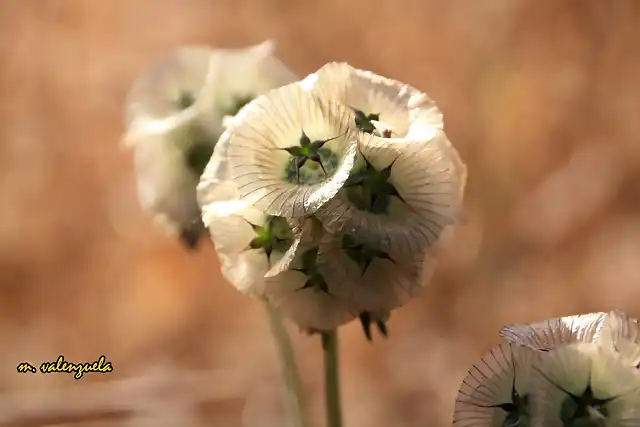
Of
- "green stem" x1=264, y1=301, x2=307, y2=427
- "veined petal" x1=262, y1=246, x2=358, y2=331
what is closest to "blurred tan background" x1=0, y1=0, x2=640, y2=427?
"green stem" x1=264, y1=301, x2=307, y2=427

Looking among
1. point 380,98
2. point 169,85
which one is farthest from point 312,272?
point 169,85

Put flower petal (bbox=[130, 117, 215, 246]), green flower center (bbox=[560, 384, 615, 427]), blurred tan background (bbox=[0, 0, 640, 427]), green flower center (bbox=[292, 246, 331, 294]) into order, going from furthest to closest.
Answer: blurred tan background (bbox=[0, 0, 640, 427]), flower petal (bbox=[130, 117, 215, 246]), green flower center (bbox=[292, 246, 331, 294]), green flower center (bbox=[560, 384, 615, 427])

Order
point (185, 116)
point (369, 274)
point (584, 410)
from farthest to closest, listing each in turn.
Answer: point (185, 116) < point (369, 274) < point (584, 410)

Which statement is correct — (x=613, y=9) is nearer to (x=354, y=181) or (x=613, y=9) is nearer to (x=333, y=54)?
(x=333, y=54)

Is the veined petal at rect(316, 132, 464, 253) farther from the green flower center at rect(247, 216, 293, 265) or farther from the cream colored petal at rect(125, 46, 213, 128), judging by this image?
the cream colored petal at rect(125, 46, 213, 128)

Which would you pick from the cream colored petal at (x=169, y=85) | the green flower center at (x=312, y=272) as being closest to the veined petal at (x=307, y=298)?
the green flower center at (x=312, y=272)

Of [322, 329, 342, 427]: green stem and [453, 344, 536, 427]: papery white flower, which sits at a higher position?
[322, 329, 342, 427]: green stem

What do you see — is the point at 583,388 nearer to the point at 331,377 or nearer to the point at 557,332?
the point at 557,332
